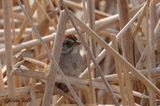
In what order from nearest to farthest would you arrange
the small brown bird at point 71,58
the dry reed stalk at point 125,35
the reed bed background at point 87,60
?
1. the reed bed background at point 87,60
2. the dry reed stalk at point 125,35
3. the small brown bird at point 71,58

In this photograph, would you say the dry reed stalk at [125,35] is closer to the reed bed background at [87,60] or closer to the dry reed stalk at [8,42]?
the reed bed background at [87,60]

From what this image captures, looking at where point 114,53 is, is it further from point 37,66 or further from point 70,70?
point 37,66

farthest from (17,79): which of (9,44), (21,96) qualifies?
(9,44)

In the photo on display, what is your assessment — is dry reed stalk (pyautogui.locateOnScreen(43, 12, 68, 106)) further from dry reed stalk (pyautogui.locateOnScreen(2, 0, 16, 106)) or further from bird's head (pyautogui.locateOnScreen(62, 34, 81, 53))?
bird's head (pyautogui.locateOnScreen(62, 34, 81, 53))

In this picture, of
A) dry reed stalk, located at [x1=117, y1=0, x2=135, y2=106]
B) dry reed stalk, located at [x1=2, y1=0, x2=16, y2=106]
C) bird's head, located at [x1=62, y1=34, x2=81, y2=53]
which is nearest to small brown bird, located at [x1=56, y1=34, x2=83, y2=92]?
bird's head, located at [x1=62, y1=34, x2=81, y2=53]

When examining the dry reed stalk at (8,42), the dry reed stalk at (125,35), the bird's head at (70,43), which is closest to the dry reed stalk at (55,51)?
the dry reed stalk at (8,42)

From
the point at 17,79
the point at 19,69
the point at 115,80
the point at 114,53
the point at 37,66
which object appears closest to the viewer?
the point at 114,53

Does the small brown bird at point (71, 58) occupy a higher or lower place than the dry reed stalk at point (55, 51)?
lower

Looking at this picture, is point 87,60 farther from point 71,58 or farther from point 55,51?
point 71,58
